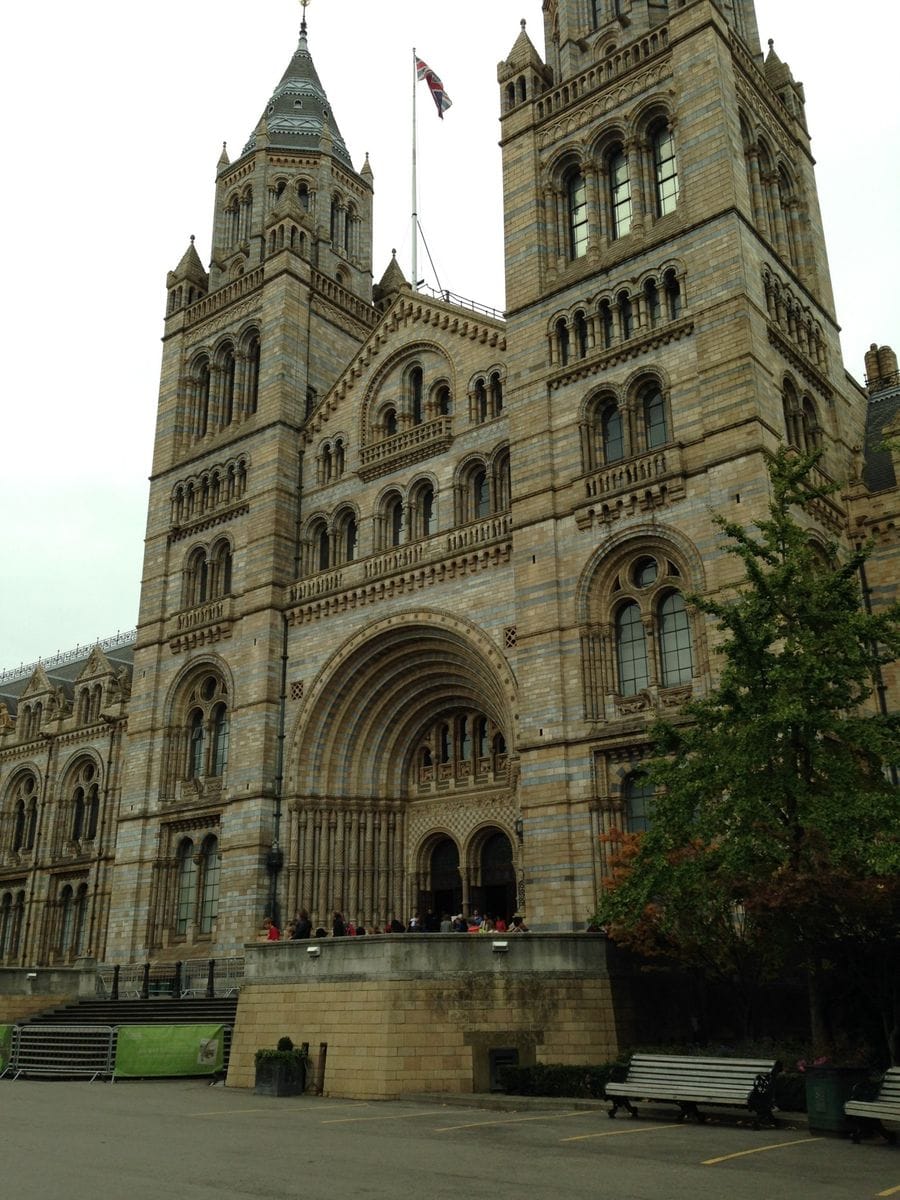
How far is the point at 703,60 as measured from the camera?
30.4 metres

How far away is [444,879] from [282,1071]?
1265cm

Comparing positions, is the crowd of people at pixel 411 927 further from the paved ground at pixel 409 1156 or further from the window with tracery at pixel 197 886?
the paved ground at pixel 409 1156

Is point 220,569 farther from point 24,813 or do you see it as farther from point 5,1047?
point 24,813

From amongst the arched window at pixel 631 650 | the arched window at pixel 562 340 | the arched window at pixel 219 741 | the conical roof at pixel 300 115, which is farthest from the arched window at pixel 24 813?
the arched window at pixel 562 340

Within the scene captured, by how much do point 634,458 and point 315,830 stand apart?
14588mm

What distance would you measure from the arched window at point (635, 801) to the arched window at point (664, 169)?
622 inches

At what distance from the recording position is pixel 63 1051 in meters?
26.6

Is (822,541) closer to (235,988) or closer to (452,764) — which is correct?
(452,764)

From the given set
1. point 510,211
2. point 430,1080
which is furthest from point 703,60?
point 430,1080

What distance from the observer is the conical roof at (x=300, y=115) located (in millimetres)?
46156

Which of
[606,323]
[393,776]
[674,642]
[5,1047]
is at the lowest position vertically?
[5,1047]

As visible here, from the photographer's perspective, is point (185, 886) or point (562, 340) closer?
point (562, 340)

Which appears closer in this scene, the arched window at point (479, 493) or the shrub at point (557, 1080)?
the shrub at point (557, 1080)

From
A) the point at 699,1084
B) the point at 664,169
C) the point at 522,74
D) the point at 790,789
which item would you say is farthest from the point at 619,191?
the point at 699,1084
